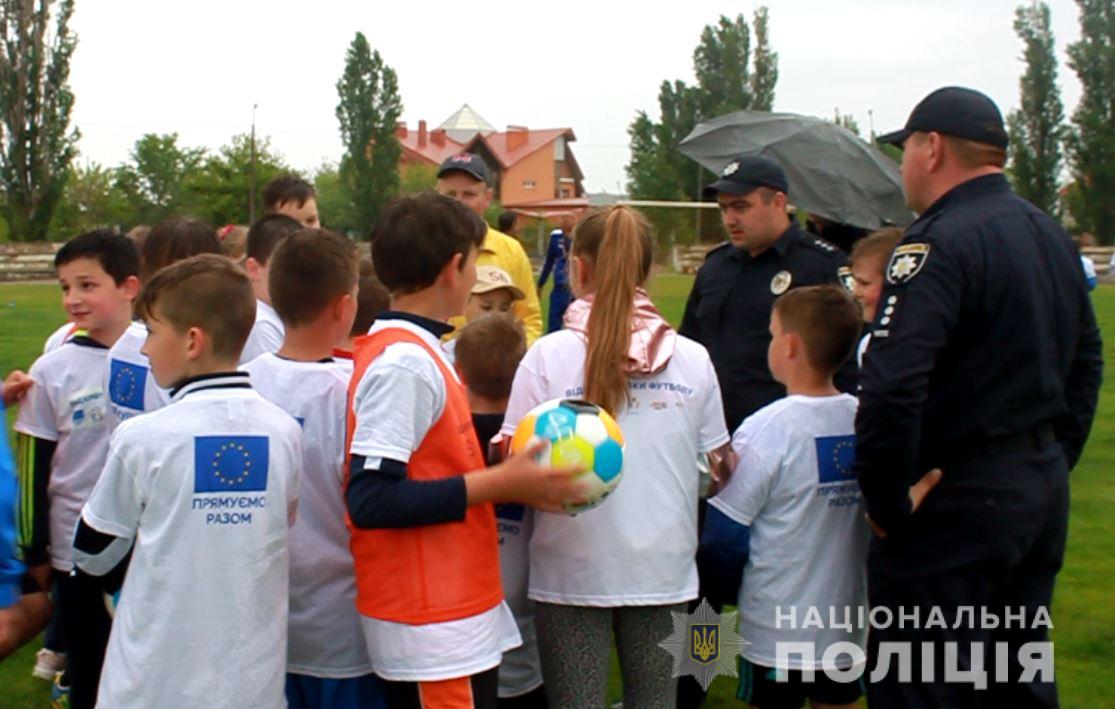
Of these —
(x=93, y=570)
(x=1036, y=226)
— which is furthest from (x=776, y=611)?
(x=93, y=570)

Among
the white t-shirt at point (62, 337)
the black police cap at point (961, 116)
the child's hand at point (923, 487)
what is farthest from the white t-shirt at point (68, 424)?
the black police cap at point (961, 116)

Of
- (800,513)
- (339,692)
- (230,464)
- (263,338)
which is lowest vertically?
(339,692)

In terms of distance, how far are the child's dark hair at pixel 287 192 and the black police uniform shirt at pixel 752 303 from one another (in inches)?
98.7

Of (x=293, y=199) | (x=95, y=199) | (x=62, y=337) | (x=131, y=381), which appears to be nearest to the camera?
(x=131, y=381)

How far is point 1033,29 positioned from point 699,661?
208 ft

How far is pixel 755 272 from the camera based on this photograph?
17.9ft

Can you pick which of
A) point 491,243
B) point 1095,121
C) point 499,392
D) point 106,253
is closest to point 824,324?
point 499,392

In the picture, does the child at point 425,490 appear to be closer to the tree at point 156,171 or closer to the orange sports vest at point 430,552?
the orange sports vest at point 430,552

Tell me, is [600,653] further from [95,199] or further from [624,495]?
[95,199]

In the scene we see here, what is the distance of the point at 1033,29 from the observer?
5994cm

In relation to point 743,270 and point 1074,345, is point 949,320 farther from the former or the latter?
point 743,270

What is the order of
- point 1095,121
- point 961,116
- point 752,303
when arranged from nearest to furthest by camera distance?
point 961,116 → point 752,303 → point 1095,121

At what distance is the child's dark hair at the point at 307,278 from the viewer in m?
3.52

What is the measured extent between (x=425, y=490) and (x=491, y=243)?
340 centimetres
